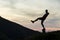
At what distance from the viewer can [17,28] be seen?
42.3 metres

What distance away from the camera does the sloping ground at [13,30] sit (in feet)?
129

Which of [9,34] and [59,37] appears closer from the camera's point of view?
[59,37]

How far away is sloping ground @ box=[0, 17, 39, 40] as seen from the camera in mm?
39188

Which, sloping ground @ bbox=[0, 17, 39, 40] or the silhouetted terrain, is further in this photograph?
sloping ground @ bbox=[0, 17, 39, 40]

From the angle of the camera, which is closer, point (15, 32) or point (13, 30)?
point (15, 32)

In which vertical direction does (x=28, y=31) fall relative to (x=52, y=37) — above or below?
below

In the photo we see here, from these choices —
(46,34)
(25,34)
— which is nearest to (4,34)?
(25,34)

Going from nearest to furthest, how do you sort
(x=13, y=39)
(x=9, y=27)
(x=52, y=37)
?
(x=52, y=37), (x=13, y=39), (x=9, y=27)

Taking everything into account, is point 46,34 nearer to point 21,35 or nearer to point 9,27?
point 21,35

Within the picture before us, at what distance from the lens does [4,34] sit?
39.1 meters

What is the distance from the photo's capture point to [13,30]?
136 feet

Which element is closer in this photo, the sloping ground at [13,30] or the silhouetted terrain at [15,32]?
the silhouetted terrain at [15,32]

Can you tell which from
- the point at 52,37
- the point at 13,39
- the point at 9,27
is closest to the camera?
the point at 52,37

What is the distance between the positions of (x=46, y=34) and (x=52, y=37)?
0.93 meters
